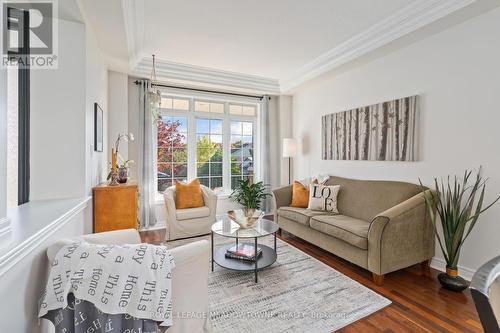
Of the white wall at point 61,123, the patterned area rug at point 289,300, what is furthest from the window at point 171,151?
the patterned area rug at point 289,300

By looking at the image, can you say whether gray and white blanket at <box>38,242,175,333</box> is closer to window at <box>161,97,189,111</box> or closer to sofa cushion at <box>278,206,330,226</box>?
sofa cushion at <box>278,206,330,226</box>

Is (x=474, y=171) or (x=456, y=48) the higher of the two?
(x=456, y=48)

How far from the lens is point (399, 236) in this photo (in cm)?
226

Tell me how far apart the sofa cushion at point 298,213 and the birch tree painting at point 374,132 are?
1.07 meters

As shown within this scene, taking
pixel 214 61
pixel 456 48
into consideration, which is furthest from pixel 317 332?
pixel 214 61

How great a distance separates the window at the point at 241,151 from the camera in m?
4.87

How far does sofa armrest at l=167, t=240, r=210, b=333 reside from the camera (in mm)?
1227

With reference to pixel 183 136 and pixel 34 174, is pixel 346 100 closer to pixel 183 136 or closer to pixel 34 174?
pixel 183 136

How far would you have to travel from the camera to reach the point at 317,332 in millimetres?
1657

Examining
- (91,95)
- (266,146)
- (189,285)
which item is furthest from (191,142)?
(189,285)

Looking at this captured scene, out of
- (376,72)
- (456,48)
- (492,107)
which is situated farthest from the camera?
(376,72)

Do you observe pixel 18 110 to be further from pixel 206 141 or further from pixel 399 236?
pixel 399 236

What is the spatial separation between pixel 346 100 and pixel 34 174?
386cm

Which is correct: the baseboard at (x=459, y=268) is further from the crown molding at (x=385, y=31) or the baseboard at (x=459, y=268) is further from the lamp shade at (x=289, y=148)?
the lamp shade at (x=289, y=148)
